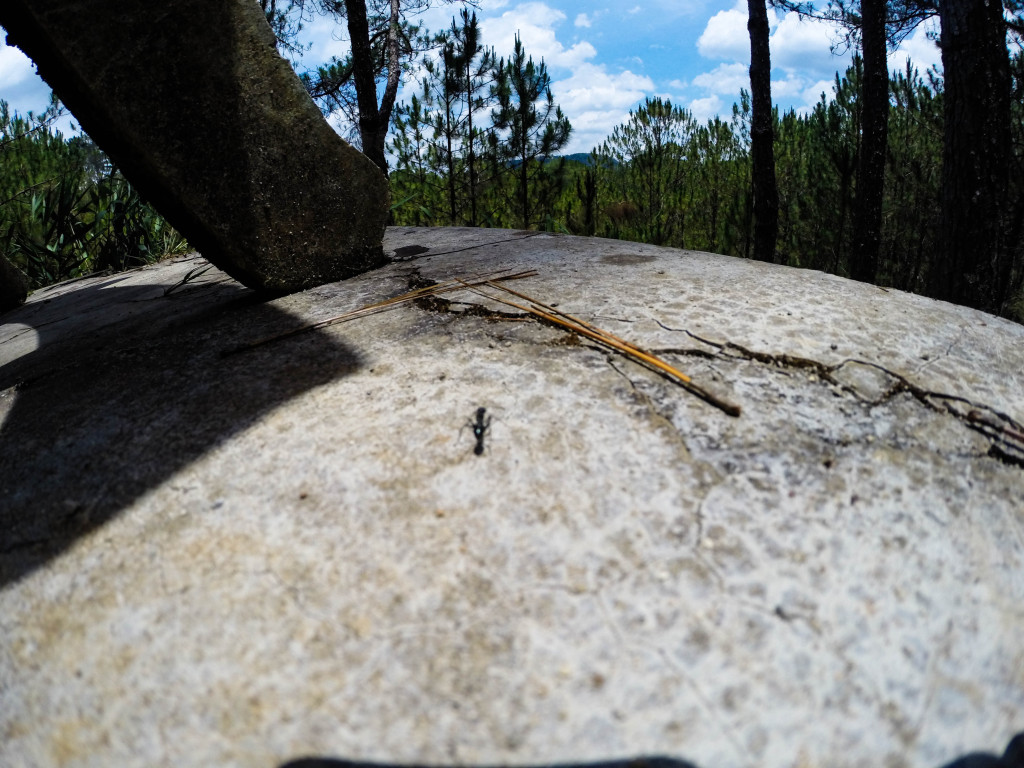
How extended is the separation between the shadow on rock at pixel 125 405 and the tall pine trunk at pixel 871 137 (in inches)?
167

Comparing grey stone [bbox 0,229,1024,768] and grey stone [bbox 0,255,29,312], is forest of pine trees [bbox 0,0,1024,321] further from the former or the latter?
grey stone [bbox 0,229,1024,768]

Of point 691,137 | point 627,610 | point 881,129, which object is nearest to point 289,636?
point 627,610

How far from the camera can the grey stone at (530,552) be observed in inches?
30.8

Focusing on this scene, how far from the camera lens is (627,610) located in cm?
86

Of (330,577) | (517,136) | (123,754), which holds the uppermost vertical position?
(517,136)

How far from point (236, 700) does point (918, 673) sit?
2.79 ft

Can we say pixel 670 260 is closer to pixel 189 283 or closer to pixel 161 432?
pixel 161 432

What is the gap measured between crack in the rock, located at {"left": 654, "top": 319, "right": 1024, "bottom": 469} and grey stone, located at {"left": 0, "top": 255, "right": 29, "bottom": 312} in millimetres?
3523

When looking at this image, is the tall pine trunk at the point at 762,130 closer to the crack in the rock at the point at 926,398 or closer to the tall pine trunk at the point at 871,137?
the tall pine trunk at the point at 871,137

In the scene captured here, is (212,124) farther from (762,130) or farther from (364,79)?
(762,130)

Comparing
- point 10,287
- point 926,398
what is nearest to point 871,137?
point 926,398

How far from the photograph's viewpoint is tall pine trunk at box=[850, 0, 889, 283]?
4.59 m

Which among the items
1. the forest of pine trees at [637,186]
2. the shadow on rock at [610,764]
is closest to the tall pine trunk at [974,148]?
the forest of pine trees at [637,186]

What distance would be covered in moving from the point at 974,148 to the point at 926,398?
2773mm
